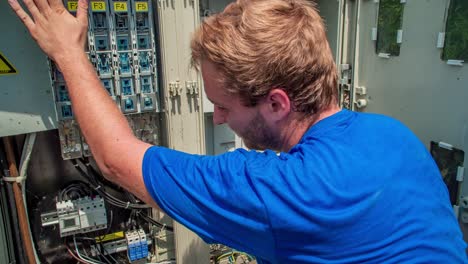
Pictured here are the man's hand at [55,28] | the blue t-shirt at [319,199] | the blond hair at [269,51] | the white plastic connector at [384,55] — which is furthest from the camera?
the white plastic connector at [384,55]

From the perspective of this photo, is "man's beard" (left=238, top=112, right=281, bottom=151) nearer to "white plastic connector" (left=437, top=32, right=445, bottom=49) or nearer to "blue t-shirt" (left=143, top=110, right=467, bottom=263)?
"blue t-shirt" (left=143, top=110, right=467, bottom=263)

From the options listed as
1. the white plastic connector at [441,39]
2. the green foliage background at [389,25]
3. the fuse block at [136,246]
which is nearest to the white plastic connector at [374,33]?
the green foliage background at [389,25]

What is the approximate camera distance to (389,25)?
2.28 metres

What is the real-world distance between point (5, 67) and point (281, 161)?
1.55 m

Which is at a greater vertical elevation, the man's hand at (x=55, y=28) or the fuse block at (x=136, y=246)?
the man's hand at (x=55, y=28)

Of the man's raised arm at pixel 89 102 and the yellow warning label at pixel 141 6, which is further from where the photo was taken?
the yellow warning label at pixel 141 6

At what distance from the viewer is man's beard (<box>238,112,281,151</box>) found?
A: 3.52ft

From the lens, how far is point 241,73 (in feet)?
3.23

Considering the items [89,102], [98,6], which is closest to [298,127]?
[89,102]

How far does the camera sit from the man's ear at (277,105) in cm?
101

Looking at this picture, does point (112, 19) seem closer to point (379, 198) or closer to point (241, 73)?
point (241, 73)

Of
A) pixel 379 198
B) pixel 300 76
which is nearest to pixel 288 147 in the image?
pixel 300 76

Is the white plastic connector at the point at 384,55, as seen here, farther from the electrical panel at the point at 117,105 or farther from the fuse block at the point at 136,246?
the fuse block at the point at 136,246

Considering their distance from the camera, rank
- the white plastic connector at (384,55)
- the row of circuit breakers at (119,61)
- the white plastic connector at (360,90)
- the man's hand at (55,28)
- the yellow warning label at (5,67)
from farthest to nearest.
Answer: the white plastic connector at (360,90) < the white plastic connector at (384,55) < the row of circuit breakers at (119,61) < the yellow warning label at (5,67) < the man's hand at (55,28)
